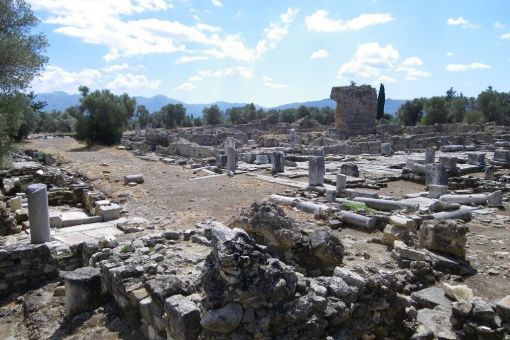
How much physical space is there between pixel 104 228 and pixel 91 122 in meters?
25.7

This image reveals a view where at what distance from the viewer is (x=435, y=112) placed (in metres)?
54.7

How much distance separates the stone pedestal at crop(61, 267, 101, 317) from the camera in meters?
6.28

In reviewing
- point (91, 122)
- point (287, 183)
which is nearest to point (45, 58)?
point (287, 183)

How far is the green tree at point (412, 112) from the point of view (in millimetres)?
60178

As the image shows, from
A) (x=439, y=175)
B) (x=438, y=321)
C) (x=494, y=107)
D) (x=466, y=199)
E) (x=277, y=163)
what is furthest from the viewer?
(x=494, y=107)

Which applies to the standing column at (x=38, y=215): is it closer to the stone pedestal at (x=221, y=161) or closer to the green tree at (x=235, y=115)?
the stone pedestal at (x=221, y=161)

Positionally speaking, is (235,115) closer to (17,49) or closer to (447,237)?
(17,49)

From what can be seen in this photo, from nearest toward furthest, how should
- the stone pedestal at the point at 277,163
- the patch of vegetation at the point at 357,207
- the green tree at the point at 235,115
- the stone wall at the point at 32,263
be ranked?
the stone wall at the point at 32,263 < the patch of vegetation at the point at 357,207 < the stone pedestal at the point at 277,163 < the green tree at the point at 235,115

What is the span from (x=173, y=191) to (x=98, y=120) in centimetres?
2082

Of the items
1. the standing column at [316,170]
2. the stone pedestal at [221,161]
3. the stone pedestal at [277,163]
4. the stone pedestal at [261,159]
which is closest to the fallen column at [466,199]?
the standing column at [316,170]

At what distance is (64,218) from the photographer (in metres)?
11.4

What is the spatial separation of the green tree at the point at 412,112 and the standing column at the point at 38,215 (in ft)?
193

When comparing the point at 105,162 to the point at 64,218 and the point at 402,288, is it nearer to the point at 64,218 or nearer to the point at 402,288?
the point at 64,218

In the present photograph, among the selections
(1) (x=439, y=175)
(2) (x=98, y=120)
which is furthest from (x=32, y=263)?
(2) (x=98, y=120)
